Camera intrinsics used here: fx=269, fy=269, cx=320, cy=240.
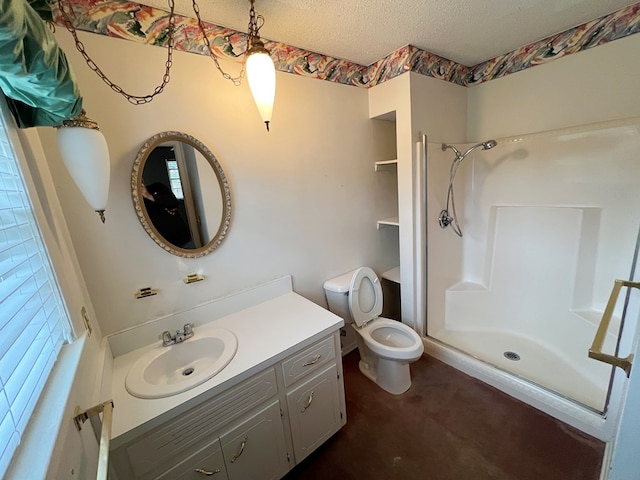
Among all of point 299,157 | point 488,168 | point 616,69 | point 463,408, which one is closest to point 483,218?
point 488,168

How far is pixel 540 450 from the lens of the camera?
4.65 ft

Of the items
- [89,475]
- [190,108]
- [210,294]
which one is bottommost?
[89,475]

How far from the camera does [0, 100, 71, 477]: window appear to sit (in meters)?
0.54

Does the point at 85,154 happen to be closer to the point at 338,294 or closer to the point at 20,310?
the point at 20,310

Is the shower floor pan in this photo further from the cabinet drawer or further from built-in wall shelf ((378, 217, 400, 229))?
the cabinet drawer

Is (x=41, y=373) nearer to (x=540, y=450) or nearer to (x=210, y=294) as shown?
(x=210, y=294)

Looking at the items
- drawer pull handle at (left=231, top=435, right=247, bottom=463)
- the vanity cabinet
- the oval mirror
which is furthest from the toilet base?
the oval mirror

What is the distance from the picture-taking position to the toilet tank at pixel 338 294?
1926 mm

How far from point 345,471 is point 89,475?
3.78ft

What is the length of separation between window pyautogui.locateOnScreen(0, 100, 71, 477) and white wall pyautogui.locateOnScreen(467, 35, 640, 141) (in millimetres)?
2759

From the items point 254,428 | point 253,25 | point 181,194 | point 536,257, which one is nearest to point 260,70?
point 253,25

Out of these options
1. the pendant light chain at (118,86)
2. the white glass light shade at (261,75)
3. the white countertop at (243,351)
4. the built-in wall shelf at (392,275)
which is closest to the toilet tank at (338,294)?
the white countertop at (243,351)

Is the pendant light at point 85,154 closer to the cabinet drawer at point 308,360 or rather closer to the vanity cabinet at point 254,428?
the vanity cabinet at point 254,428

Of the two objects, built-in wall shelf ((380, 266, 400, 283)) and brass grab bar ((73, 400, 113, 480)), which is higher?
brass grab bar ((73, 400, 113, 480))
